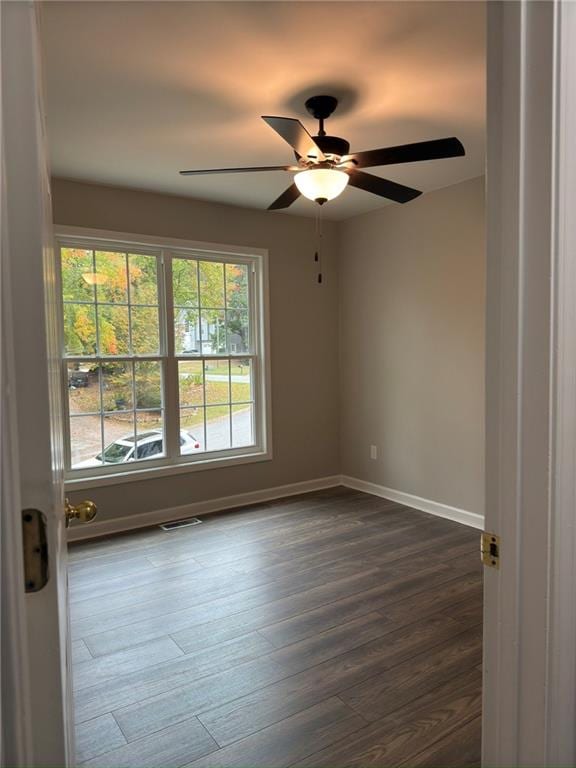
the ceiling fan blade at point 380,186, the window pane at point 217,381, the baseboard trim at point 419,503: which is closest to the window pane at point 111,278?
the window pane at point 217,381

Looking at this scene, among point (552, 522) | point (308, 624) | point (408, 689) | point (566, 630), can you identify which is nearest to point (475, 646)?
point (408, 689)

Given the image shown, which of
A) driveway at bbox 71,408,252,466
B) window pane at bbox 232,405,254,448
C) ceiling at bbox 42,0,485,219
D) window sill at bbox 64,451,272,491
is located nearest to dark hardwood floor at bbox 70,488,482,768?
window sill at bbox 64,451,272,491

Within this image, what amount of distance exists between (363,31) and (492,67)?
1.27 meters

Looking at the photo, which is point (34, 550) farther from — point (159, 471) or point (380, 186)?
point (159, 471)

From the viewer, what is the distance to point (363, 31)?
1.88 m

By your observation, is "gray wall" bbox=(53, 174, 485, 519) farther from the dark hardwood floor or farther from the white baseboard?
the dark hardwood floor

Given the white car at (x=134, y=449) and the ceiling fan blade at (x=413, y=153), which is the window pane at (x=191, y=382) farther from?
the ceiling fan blade at (x=413, y=153)

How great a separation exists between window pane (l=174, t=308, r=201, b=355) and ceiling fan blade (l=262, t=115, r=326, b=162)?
2.15m

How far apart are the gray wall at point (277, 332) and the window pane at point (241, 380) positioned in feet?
0.77

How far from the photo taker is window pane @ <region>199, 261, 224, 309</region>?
4.25 m

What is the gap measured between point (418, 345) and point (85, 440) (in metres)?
2.78

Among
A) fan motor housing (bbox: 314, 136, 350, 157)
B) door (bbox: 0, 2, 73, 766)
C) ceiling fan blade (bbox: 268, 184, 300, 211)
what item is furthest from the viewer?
ceiling fan blade (bbox: 268, 184, 300, 211)

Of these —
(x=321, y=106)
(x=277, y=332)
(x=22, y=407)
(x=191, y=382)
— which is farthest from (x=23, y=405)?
(x=277, y=332)

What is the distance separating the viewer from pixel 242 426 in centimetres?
453
